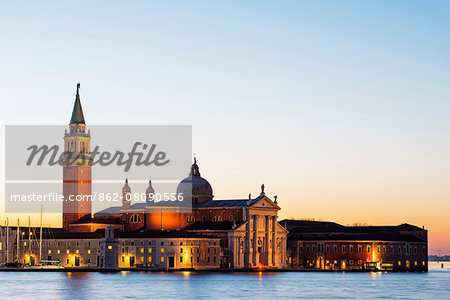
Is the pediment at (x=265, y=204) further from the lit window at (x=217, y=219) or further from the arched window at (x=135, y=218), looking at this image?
the arched window at (x=135, y=218)

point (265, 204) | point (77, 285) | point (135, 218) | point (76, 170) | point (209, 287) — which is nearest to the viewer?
point (209, 287)

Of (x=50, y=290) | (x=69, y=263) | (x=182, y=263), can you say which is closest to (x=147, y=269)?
(x=182, y=263)

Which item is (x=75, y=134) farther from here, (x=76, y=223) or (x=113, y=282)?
(x=113, y=282)

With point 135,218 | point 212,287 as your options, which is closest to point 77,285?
point 212,287

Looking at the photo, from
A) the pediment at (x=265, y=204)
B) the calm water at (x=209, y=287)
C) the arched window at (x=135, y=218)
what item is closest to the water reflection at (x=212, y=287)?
the calm water at (x=209, y=287)

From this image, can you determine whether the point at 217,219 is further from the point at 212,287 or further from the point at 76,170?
the point at 212,287

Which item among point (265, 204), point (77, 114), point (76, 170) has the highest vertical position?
point (77, 114)

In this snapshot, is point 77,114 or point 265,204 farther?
point 77,114
